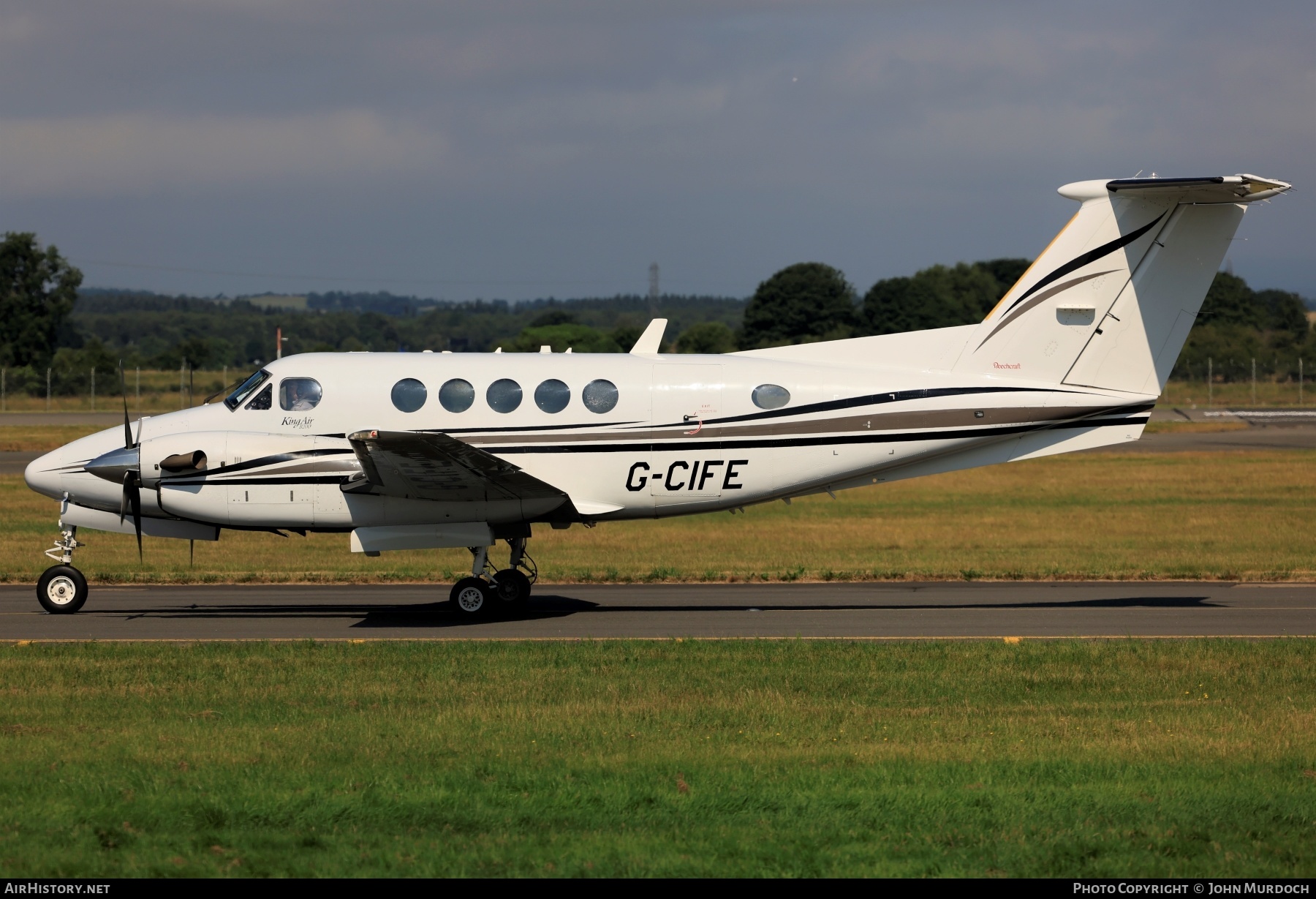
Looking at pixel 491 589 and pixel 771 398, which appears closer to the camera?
pixel 771 398

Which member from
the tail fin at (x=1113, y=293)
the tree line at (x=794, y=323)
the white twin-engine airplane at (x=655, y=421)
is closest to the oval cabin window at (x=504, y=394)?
the white twin-engine airplane at (x=655, y=421)

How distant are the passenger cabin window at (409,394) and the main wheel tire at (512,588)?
246cm

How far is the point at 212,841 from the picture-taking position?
7.04 metres

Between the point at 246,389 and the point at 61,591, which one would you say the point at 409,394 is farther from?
the point at 61,591

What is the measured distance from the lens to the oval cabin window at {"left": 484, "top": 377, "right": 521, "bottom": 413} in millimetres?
15766

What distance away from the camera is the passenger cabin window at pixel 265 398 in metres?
15.9

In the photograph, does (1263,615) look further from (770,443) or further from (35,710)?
(35,710)

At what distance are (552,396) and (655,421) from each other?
1.34 m

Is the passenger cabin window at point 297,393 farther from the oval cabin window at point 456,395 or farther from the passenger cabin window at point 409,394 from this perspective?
the oval cabin window at point 456,395

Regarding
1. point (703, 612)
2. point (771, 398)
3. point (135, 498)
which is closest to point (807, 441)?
point (771, 398)

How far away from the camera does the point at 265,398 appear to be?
52.2ft

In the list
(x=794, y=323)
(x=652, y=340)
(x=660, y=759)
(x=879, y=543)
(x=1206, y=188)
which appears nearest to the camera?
(x=660, y=759)

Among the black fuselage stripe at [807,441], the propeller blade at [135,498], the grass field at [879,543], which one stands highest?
the black fuselage stripe at [807,441]

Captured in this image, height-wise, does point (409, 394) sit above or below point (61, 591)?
above
